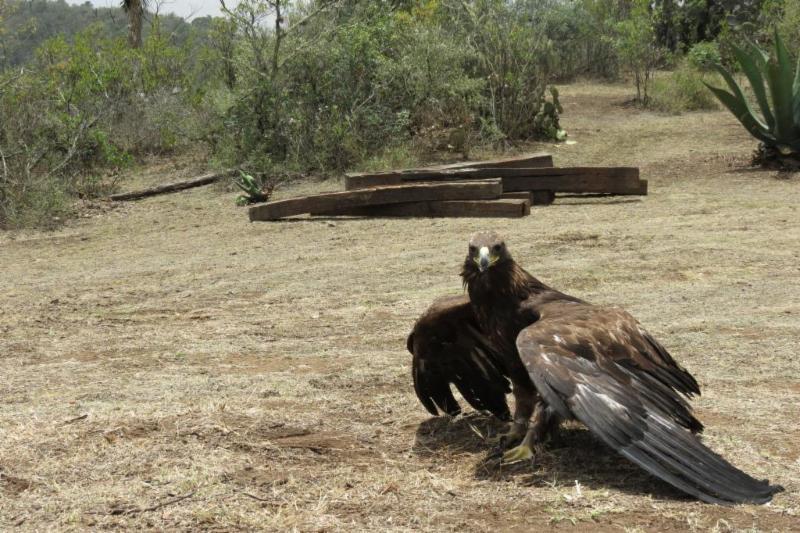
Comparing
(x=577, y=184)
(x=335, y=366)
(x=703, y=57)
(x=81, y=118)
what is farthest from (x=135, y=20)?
(x=335, y=366)

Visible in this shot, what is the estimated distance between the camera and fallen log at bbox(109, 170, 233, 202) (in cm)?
1445

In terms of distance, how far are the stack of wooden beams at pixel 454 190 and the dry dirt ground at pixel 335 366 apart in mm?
253

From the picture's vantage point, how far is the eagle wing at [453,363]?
454cm

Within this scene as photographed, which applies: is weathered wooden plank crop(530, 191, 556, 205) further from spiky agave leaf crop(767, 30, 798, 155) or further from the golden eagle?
the golden eagle

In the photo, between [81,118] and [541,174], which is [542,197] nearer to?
[541,174]

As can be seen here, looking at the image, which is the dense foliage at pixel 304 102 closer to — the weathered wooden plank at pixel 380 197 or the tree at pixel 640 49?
the tree at pixel 640 49

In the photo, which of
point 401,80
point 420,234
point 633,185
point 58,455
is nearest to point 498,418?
point 58,455

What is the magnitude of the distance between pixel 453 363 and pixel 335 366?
121 centimetres

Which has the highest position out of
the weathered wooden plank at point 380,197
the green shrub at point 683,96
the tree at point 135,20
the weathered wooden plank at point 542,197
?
the tree at point 135,20

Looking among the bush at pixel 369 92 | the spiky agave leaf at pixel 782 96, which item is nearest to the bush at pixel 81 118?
the bush at pixel 369 92

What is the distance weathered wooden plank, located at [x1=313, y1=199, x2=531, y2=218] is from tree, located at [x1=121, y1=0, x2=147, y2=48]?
16.6m

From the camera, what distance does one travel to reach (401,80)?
616 inches

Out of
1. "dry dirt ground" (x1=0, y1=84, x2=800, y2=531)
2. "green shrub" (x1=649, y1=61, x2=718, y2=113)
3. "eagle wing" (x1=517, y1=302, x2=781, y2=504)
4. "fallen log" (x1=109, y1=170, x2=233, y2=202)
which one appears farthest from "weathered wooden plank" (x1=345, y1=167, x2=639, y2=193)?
"green shrub" (x1=649, y1=61, x2=718, y2=113)

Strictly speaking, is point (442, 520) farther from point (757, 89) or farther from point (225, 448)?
point (757, 89)
